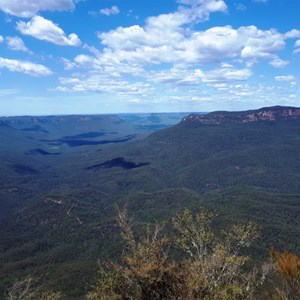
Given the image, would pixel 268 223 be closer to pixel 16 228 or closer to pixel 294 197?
pixel 294 197

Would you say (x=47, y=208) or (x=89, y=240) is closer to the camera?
(x=89, y=240)

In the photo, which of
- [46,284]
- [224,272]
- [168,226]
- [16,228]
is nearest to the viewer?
[224,272]

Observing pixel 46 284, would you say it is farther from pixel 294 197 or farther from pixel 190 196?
pixel 294 197

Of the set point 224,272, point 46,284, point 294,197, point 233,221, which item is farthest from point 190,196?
point 224,272

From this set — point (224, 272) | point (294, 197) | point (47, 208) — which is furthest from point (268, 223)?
point (224, 272)

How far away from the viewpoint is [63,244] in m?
125

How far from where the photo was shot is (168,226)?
345 ft

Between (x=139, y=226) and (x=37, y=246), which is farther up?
(x=139, y=226)

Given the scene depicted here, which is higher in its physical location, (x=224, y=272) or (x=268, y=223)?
(x=224, y=272)

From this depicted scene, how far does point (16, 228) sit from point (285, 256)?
465 feet

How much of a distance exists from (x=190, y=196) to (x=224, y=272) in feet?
465

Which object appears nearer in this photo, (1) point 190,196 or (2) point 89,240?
(2) point 89,240

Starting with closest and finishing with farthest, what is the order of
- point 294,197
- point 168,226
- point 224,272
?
point 224,272
point 168,226
point 294,197

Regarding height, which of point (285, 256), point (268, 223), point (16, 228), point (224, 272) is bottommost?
point (16, 228)
